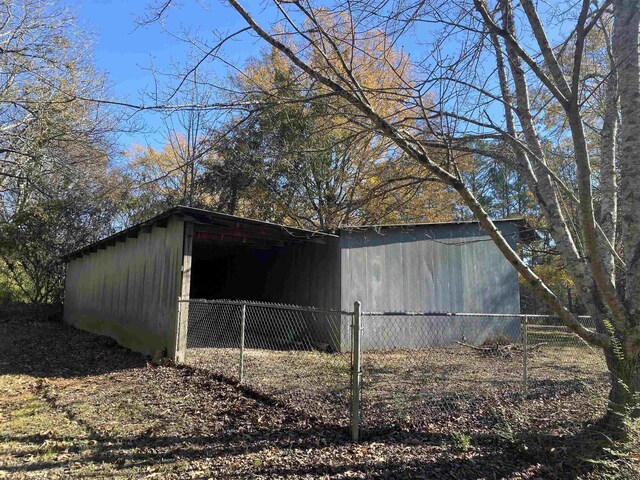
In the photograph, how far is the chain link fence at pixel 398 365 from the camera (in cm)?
495

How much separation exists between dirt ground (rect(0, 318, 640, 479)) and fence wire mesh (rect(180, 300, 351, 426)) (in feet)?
1.35

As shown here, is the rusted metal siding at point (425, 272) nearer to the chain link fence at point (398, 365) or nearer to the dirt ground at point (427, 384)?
the chain link fence at point (398, 365)

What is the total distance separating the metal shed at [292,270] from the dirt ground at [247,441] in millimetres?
2611

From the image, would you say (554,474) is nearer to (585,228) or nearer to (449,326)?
(585,228)

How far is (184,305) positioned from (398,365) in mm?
3988

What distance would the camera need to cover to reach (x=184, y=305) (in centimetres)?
797

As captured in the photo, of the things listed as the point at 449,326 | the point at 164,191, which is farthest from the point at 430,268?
the point at 164,191

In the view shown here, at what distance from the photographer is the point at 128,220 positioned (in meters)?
19.8

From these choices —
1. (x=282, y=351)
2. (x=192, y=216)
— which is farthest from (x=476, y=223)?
(x=192, y=216)

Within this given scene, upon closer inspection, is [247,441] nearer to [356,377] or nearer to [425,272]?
[356,377]

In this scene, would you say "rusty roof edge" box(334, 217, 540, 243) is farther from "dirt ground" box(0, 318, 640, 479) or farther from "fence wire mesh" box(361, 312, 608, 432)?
"dirt ground" box(0, 318, 640, 479)

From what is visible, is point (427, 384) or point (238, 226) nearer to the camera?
point (427, 384)

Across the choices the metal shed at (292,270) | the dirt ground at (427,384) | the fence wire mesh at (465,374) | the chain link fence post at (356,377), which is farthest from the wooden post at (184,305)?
the chain link fence post at (356,377)

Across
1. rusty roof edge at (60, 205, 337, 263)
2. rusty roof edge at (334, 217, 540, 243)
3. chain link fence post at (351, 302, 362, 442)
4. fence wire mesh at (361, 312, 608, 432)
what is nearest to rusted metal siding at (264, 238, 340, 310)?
rusty roof edge at (60, 205, 337, 263)
